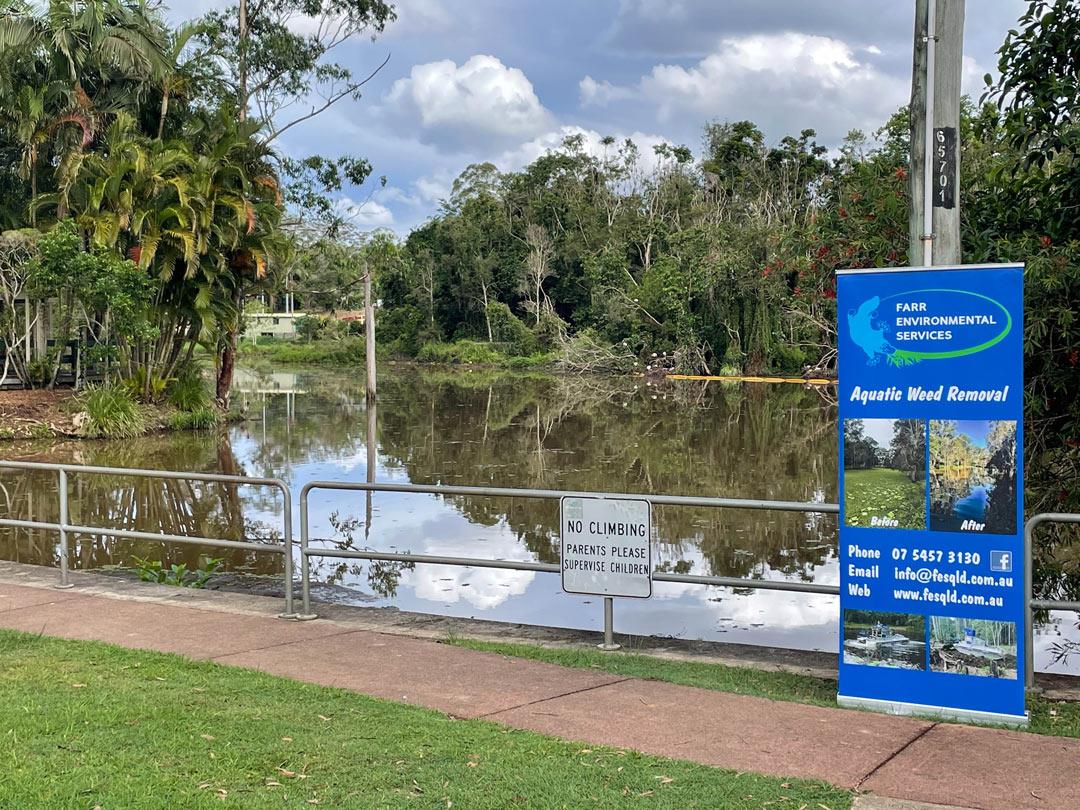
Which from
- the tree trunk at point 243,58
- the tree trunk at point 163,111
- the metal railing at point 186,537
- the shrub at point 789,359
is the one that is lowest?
the metal railing at point 186,537

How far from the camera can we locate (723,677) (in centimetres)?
684

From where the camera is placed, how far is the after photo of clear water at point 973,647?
5.79m

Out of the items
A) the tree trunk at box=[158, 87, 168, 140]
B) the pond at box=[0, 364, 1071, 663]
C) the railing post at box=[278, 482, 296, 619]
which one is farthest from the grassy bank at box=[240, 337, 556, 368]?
the railing post at box=[278, 482, 296, 619]

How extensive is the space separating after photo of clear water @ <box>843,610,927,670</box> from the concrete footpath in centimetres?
30

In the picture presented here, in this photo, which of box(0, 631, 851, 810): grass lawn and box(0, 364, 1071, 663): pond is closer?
box(0, 631, 851, 810): grass lawn

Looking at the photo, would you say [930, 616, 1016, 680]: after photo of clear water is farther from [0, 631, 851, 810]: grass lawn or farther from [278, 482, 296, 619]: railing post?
[278, 482, 296, 619]: railing post

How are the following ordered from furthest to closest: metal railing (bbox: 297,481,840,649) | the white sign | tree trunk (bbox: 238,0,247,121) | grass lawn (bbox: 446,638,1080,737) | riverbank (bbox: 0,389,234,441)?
tree trunk (bbox: 238,0,247,121) < riverbank (bbox: 0,389,234,441) < the white sign < metal railing (bbox: 297,481,840,649) < grass lawn (bbox: 446,638,1080,737)

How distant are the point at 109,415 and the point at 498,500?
14.5 metres

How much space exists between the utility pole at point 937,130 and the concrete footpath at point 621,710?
8.37 ft

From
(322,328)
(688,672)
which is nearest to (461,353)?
(322,328)

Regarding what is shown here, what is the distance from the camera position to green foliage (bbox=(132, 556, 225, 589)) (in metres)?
10.9

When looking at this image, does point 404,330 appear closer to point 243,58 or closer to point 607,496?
point 243,58

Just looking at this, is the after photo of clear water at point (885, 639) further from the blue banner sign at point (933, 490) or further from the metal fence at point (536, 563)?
the metal fence at point (536, 563)

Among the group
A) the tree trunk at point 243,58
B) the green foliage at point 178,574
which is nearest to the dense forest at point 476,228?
the tree trunk at point 243,58
